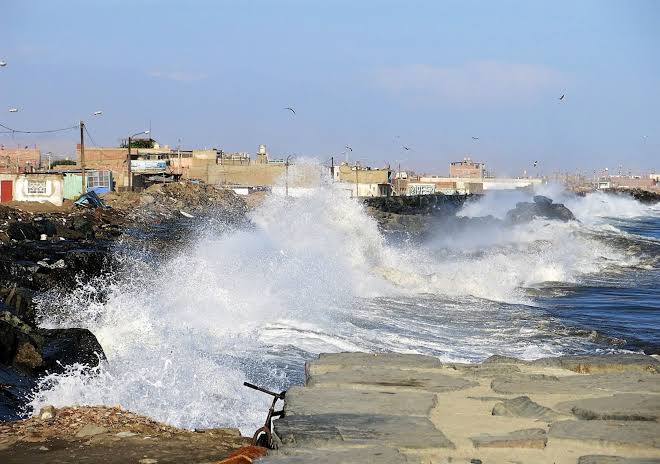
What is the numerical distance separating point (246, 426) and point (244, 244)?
14.2 m

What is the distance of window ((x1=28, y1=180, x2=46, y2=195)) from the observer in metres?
40.4

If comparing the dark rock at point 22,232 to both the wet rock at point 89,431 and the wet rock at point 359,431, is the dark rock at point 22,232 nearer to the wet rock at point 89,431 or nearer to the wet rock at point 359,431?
the wet rock at point 89,431

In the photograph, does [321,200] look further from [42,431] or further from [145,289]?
[42,431]

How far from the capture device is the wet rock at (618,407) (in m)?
3.93

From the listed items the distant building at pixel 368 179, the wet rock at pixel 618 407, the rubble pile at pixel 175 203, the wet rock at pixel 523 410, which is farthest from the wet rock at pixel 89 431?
the distant building at pixel 368 179

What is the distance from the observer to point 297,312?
1326cm

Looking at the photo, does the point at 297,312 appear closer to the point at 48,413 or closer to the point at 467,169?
the point at 48,413

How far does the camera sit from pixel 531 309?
17.8m

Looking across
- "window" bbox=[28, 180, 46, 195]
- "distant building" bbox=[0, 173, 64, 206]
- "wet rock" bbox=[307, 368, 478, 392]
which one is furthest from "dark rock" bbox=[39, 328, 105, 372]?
"window" bbox=[28, 180, 46, 195]

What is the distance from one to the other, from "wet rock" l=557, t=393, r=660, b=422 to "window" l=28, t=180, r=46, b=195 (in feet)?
128

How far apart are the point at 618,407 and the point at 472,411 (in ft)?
2.16

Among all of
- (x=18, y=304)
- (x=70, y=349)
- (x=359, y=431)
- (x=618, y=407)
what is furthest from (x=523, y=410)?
(x=18, y=304)

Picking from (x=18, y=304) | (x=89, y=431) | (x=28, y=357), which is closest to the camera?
(x=89, y=431)

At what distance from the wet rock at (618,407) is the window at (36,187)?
128ft
